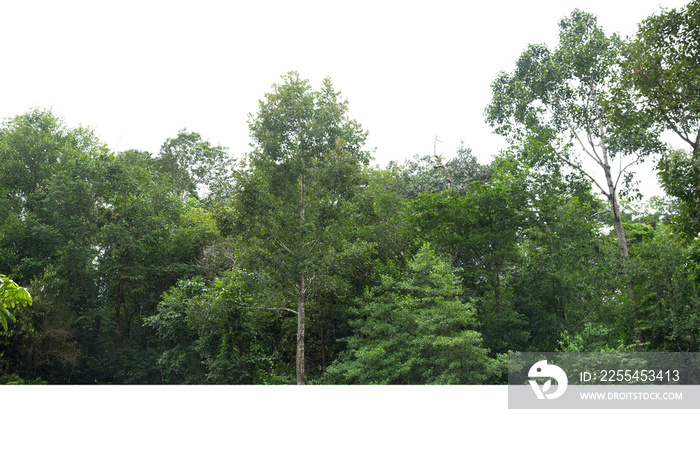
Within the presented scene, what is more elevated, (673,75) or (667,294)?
(673,75)

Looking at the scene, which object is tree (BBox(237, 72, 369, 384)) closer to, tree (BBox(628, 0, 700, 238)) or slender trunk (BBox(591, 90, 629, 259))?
tree (BBox(628, 0, 700, 238))

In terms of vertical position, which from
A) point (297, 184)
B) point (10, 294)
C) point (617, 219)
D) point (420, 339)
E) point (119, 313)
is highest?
point (297, 184)

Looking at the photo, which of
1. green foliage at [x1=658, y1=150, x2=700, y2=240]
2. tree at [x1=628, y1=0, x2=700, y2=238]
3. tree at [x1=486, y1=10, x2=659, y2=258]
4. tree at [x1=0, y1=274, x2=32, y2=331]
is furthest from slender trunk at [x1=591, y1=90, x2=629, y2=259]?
tree at [x1=0, y1=274, x2=32, y2=331]

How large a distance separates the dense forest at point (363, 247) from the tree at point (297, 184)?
43mm

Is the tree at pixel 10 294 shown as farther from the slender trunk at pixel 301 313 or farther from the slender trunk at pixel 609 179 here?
the slender trunk at pixel 609 179

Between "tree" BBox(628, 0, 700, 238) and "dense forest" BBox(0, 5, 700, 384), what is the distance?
0.03 m

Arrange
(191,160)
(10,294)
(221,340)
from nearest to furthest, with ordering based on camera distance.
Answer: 1. (10,294)
2. (221,340)
3. (191,160)

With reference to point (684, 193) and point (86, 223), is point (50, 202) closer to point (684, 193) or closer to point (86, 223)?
point (86, 223)

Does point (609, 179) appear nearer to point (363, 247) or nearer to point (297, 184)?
point (363, 247)

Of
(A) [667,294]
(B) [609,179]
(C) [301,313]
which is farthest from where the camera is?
(B) [609,179]

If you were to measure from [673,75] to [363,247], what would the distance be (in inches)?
225

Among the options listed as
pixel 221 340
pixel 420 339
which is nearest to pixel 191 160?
pixel 221 340

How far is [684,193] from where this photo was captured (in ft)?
17.2

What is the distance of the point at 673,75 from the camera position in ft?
18.9
